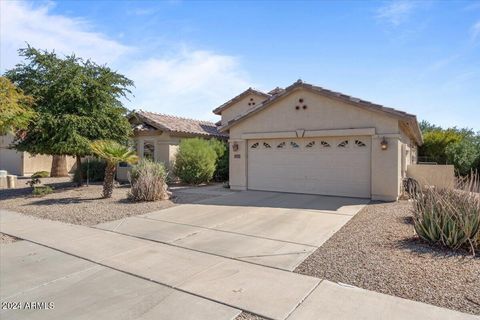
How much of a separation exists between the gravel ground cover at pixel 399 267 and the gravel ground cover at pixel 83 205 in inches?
254

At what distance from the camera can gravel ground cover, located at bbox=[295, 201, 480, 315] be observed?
172 inches

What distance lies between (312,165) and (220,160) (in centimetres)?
712

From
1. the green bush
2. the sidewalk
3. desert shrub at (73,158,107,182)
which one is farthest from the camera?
desert shrub at (73,158,107,182)

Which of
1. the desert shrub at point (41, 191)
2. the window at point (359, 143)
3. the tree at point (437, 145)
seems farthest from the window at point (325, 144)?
the tree at point (437, 145)

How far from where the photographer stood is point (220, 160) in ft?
63.3

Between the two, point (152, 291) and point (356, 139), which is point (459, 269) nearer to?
point (152, 291)

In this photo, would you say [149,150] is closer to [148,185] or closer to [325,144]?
[148,185]

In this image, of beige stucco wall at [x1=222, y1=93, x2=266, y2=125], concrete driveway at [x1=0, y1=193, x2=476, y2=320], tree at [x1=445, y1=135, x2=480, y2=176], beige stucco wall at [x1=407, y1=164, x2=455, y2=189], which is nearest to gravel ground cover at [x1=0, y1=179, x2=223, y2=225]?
concrete driveway at [x1=0, y1=193, x2=476, y2=320]

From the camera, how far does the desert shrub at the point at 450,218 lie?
5.97 meters

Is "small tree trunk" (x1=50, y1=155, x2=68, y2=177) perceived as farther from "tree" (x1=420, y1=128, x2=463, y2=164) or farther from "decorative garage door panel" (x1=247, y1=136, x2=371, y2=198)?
"tree" (x1=420, y1=128, x2=463, y2=164)

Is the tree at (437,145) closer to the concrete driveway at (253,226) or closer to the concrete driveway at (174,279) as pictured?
the concrete driveway at (253,226)

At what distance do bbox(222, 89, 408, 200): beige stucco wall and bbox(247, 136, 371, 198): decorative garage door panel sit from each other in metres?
0.39

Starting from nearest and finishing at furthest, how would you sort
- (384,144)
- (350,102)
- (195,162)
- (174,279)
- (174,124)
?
(174,279) → (384,144) → (350,102) → (195,162) → (174,124)

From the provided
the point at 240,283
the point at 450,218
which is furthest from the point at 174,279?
the point at 450,218
